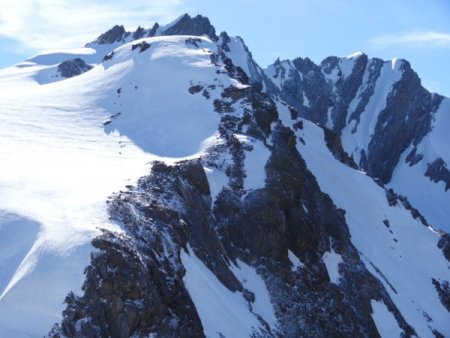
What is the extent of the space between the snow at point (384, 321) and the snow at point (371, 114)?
92.2 m

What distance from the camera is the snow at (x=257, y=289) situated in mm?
32750

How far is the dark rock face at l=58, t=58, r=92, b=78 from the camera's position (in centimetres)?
9305

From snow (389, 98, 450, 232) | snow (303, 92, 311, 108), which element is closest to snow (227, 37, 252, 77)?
snow (303, 92, 311, 108)

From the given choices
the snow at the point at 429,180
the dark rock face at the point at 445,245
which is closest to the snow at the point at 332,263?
the dark rock face at the point at 445,245

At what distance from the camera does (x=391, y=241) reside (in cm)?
5953

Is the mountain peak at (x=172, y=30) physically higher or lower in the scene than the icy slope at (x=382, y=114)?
higher

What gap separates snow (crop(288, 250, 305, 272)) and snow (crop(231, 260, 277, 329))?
352 cm

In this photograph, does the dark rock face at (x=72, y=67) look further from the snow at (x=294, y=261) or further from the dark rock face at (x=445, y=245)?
the snow at (x=294, y=261)

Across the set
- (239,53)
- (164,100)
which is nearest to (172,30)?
(239,53)

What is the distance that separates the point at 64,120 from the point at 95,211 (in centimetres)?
2542

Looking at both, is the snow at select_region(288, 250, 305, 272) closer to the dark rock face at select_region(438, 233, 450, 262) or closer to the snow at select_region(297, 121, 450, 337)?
the snow at select_region(297, 121, 450, 337)

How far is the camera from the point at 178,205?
110 ft

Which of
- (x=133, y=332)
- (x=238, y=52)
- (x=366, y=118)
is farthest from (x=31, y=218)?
(x=366, y=118)

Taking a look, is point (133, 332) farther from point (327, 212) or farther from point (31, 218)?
point (327, 212)
